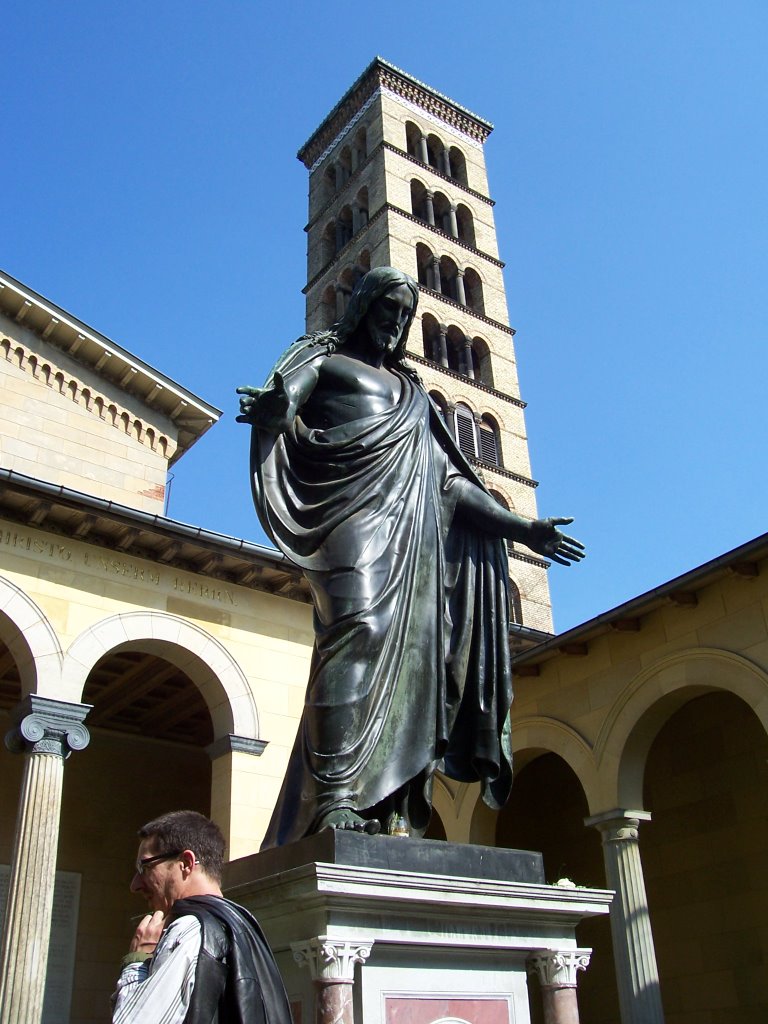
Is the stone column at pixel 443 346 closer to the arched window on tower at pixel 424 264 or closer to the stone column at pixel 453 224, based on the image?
the arched window on tower at pixel 424 264

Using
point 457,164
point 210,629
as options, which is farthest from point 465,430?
point 210,629

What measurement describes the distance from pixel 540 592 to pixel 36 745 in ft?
95.6

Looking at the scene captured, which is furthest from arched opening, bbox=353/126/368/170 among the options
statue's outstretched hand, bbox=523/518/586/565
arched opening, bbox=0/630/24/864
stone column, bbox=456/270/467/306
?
statue's outstretched hand, bbox=523/518/586/565

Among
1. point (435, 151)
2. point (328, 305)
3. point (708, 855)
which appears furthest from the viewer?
point (435, 151)

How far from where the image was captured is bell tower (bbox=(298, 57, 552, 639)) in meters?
41.1

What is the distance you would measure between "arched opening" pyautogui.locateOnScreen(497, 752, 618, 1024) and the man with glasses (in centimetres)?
1483

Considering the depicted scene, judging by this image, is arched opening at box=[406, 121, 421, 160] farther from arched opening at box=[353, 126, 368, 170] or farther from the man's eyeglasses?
the man's eyeglasses

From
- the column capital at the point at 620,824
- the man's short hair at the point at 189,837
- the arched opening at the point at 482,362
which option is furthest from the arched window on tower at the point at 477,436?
the man's short hair at the point at 189,837

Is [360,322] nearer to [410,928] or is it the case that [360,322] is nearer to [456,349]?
[410,928]

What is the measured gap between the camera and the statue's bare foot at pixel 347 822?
3.32 metres

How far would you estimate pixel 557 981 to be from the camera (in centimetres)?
345

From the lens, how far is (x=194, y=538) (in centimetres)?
1326

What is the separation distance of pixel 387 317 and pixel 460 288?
41204mm

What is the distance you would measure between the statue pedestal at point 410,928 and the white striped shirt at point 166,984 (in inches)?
39.0
